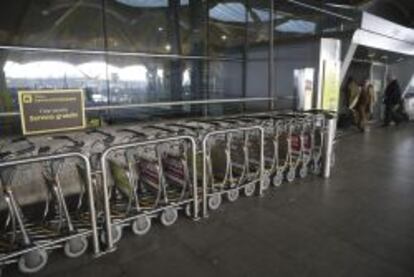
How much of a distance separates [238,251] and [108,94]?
3410mm

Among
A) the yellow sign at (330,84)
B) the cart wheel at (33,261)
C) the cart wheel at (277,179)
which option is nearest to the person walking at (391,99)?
the yellow sign at (330,84)

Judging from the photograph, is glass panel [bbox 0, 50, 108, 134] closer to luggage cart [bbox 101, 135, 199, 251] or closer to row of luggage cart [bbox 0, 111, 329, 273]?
row of luggage cart [bbox 0, 111, 329, 273]

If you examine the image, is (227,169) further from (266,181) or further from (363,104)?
(363,104)

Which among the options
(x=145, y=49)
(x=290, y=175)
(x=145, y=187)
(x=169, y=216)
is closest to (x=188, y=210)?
(x=169, y=216)

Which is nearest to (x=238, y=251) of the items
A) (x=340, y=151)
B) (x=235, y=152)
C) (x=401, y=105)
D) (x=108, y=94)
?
(x=235, y=152)

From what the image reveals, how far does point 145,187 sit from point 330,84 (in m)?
4.03

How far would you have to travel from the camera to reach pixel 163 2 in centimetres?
557

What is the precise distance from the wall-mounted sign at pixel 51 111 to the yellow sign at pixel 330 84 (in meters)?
4.21

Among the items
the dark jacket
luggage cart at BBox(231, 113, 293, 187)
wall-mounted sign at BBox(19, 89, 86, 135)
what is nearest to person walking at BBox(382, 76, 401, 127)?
the dark jacket

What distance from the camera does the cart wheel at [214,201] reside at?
10.7 ft

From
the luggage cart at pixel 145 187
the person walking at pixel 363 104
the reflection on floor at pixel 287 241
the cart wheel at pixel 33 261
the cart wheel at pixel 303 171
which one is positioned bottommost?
the reflection on floor at pixel 287 241

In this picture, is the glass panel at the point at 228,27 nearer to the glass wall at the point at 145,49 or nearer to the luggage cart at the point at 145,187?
the glass wall at the point at 145,49

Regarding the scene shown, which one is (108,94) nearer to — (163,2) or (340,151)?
(163,2)

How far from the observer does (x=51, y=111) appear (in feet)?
9.25
